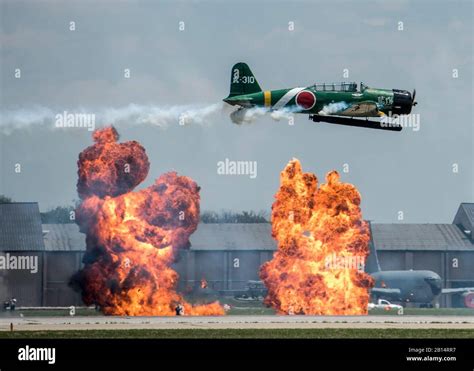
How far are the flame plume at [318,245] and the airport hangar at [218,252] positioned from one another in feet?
31.0

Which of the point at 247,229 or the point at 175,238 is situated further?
the point at 247,229

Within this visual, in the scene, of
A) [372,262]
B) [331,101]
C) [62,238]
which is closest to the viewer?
[331,101]

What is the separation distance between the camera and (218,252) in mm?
132125

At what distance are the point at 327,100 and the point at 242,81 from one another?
6022 mm

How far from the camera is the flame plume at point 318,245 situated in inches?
4119

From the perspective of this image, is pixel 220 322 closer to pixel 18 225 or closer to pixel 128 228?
pixel 128 228

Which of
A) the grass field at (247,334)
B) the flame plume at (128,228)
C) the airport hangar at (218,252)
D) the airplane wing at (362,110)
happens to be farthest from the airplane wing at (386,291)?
the grass field at (247,334)

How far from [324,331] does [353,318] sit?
16.4 meters

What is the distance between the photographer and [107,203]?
10125 cm

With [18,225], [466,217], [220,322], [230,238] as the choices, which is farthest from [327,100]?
[466,217]

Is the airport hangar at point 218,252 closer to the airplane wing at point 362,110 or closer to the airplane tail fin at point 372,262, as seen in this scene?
the airplane tail fin at point 372,262

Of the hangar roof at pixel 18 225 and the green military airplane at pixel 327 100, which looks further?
the hangar roof at pixel 18 225
